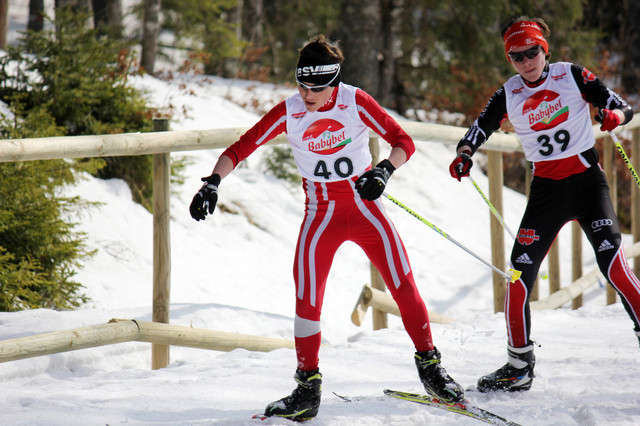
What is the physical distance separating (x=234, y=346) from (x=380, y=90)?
9212 millimetres

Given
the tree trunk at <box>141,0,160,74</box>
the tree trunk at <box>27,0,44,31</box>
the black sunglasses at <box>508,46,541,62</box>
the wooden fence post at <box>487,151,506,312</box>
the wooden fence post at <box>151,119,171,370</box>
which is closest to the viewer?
the black sunglasses at <box>508,46,541,62</box>

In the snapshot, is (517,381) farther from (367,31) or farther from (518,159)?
(518,159)

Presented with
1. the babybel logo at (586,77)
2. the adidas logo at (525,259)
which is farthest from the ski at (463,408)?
the babybel logo at (586,77)

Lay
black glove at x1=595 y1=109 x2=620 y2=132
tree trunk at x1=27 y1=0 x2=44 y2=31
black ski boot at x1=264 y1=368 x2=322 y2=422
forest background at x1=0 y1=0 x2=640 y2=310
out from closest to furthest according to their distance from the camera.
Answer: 1. black ski boot at x1=264 y1=368 x2=322 y2=422
2. black glove at x1=595 y1=109 x2=620 y2=132
3. forest background at x1=0 y1=0 x2=640 y2=310
4. tree trunk at x1=27 y1=0 x2=44 y2=31

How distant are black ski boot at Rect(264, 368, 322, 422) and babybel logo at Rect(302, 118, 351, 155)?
0.98 meters

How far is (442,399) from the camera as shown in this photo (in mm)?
2996

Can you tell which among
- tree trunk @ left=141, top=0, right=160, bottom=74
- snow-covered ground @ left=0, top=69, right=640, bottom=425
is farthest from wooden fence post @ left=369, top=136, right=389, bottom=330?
tree trunk @ left=141, top=0, right=160, bottom=74

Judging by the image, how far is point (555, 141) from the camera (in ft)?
11.3

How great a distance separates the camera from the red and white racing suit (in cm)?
296

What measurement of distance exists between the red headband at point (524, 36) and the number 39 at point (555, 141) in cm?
42

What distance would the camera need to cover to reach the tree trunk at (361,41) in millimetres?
11156

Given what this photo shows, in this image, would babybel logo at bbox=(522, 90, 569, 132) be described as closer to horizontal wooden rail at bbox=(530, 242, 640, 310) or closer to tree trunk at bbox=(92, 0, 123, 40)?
horizontal wooden rail at bbox=(530, 242, 640, 310)

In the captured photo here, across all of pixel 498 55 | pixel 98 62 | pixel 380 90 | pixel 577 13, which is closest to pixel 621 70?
pixel 577 13

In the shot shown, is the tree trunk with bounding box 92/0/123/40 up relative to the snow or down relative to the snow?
up
